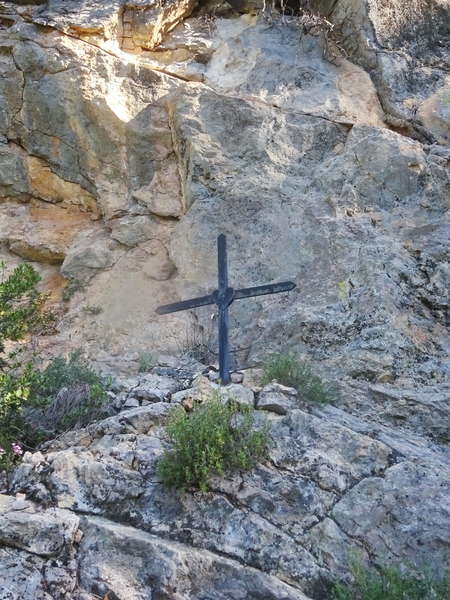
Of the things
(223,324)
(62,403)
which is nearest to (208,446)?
(62,403)

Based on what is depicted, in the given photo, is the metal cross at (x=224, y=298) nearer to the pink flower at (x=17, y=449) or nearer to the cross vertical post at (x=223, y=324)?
the cross vertical post at (x=223, y=324)

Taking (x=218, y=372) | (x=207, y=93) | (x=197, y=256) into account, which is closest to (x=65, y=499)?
(x=218, y=372)

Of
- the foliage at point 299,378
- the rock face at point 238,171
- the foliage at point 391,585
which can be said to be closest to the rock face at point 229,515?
the foliage at point 391,585

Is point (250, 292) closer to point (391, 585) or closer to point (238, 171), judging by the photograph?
point (238, 171)

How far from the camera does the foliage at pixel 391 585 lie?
4.04 metres

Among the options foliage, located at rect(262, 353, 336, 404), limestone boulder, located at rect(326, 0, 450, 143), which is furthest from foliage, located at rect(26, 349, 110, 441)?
limestone boulder, located at rect(326, 0, 450, 143)

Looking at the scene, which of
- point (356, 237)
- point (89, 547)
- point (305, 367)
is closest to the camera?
point (89, 547)

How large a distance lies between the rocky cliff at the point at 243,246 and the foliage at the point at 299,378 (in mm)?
199

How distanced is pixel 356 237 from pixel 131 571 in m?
5.28

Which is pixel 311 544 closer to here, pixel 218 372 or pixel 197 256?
pixel 218 372

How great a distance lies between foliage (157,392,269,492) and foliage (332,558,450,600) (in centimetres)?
119

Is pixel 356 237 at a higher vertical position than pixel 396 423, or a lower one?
higher

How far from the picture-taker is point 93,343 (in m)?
8.94

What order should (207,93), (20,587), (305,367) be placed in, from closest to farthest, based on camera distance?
(20,587)
(305,367)
(207,93)
